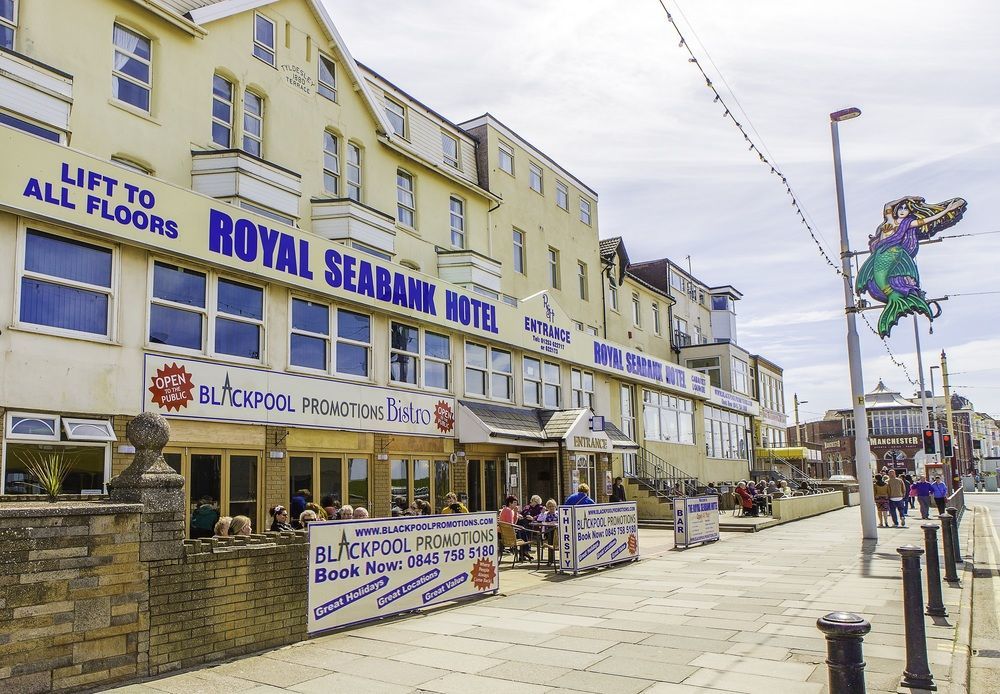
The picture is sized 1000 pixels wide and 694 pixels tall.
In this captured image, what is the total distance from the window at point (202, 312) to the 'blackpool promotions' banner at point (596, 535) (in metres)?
→ 6.22

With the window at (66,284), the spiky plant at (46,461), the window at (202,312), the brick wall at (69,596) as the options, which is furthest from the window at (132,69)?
the brick wall at (69,596)

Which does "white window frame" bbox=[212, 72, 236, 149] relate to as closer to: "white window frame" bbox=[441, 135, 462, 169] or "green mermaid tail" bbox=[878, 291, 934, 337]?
"white window frame" bbox=[441, 135, 462, 169]

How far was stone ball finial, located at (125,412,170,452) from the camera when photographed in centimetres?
762

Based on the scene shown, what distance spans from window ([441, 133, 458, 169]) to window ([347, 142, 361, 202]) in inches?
163

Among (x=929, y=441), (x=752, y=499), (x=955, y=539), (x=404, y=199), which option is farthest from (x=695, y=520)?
(x=929, y=441)

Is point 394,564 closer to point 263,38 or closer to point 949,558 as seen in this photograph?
point 949,558

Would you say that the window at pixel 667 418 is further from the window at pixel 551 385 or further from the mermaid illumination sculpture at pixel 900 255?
the mermaid illumination sculpture at pixel 900 255

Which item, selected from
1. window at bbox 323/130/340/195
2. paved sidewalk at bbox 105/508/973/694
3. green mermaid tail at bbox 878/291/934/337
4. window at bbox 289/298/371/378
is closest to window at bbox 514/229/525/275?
window at bbox 323/130/340/195

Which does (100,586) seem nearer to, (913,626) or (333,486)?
(913,626)

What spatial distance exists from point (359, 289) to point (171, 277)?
406 centimetres

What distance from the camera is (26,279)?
35.7ft

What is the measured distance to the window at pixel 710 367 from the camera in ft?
135

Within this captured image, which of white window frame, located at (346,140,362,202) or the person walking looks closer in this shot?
white window frame, located at (346,140,362,202)

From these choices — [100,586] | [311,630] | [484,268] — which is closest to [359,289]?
[484,268]
